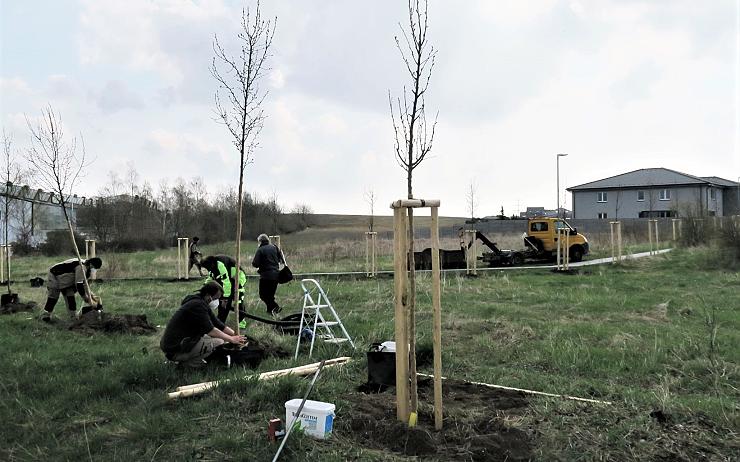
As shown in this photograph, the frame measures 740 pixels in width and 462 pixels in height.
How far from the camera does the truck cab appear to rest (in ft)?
80.7

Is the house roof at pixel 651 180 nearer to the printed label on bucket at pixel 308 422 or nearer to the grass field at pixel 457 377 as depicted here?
the grass field at pixel 457 377

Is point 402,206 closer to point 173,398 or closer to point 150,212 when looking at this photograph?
point 173,398

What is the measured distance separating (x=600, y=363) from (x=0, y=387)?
21.4ft

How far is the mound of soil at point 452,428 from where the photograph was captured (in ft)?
13.0

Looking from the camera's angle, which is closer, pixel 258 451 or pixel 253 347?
pixel 258 451

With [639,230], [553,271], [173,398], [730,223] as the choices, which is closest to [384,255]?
[553,271]

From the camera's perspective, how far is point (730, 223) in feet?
66.9

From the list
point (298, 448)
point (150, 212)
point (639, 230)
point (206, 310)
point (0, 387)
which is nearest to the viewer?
point (298, 448)

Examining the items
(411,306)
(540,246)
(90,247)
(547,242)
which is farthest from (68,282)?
(547,242)

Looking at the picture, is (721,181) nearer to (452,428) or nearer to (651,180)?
(651,180)

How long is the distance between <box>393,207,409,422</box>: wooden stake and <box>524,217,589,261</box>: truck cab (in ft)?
70.2

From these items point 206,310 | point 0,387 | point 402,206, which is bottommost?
point 0,387

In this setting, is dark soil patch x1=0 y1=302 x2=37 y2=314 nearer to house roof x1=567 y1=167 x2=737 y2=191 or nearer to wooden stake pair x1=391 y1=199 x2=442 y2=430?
wooden stake pair x1=391 y1=199 x2=442 y2=430

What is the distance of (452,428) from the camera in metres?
4.35
